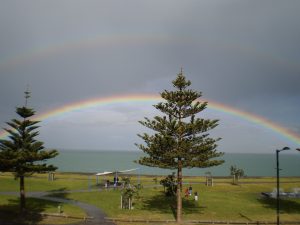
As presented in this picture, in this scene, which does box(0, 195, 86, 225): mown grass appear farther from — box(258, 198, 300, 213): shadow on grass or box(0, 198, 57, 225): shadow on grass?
box(258, 198, 300, 213): shadow on grass

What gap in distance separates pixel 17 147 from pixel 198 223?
1888cm

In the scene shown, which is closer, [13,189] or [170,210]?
[170,210]

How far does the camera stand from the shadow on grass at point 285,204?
41812 millimetres

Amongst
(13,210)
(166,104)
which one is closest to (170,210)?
(166,104)

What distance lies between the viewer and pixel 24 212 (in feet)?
118

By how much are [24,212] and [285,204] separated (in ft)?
98.4

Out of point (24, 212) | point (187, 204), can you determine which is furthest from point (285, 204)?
point (24, 212)

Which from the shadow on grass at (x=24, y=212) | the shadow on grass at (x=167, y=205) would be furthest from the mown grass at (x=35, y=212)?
the shadow on grass at (x=167, y=205)

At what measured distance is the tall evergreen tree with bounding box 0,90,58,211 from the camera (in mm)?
34781

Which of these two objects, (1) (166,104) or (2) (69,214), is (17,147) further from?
(1) (166,104)

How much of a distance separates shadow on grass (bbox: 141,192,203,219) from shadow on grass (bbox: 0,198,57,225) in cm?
→ 1066

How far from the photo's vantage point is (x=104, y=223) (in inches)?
1296

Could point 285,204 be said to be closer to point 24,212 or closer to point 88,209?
point 88,209

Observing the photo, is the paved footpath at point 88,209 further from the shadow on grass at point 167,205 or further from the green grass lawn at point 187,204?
the shadow on grass at point 167,205
